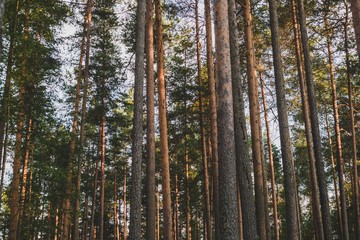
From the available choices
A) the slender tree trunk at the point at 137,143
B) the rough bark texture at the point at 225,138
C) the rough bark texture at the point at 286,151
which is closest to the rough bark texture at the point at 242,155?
the rough bark texture at the point at 286,151

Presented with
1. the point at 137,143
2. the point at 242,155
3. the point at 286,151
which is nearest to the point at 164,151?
the point at 137,143

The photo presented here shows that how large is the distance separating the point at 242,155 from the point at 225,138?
2.12 m

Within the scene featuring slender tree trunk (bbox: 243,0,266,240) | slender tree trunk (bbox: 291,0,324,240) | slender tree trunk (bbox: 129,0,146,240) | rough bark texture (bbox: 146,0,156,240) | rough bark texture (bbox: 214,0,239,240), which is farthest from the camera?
slender tree trunk (bbox: 291,0,324,240)

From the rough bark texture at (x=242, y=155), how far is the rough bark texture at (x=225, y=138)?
1812 mm

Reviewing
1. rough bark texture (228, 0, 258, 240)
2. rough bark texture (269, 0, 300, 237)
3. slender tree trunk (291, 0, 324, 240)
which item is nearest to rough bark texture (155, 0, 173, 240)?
rough bark texture (228, 0, 258, 240)

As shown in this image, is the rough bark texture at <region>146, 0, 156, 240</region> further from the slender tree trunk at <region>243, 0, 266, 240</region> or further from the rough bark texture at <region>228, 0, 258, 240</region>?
the slender tree trunk at <region>243, 0, 266, 240</region>

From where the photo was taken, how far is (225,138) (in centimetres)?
624

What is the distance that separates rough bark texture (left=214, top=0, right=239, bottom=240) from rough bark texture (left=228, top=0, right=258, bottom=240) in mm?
1812

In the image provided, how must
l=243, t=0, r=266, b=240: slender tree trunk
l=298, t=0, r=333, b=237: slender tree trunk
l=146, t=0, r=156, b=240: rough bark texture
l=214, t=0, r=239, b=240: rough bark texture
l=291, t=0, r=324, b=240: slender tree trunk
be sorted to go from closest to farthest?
1. l=214, t=0, r=239, b=240: rough bark texture
2. l=243, t=0, r=266, b=240: slender tree trunk
3. l=146, t=0, r=156, b=240: rough bark texture
4. l=298, t=0, r=333, b=237: slender tree trunk
5. l=291, t=0, r=324, b=240: slender tree trunk

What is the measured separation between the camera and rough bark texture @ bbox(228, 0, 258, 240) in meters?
7.61

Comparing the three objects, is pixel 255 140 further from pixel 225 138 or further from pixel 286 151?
pixel 225 138

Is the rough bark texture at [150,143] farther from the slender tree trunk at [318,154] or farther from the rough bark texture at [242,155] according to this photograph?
the slender tree trunk at [318,154]

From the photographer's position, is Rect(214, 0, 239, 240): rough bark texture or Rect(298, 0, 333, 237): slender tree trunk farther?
Rect(298, 0, 333, 237): slender tree trunk

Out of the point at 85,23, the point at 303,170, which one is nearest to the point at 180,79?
the point at 85,23
